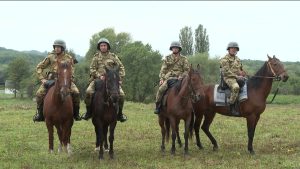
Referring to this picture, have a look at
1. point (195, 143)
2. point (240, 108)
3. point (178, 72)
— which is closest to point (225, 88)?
point (240, 108)

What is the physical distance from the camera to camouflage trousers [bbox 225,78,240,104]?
1184 cm

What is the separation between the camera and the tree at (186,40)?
82062 millimetres

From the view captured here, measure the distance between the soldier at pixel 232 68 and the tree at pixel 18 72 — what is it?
61762 millimetres

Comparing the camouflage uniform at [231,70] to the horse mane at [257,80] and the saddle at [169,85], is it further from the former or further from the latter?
the saddle at [169,85]

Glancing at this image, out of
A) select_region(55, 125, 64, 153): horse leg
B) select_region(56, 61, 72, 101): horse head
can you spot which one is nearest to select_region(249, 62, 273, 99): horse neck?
select_region(56, 61, 72, 101): horse head

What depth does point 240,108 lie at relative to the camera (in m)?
12.1

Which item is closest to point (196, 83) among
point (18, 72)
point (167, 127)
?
point (167, 127)

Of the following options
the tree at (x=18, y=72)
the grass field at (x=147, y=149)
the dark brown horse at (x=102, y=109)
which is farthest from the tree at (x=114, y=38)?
the dark brown horse at (x=102, y=109)

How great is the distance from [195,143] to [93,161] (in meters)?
4.67

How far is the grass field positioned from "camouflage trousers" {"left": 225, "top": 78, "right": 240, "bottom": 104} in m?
1.67

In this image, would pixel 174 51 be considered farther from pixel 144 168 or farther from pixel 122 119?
pixel 144 168

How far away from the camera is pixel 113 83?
9.97m

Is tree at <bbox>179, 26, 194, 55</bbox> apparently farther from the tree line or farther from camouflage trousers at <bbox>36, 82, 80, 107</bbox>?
camouflage trousers at <bbox>36, 82, 80, 107</bbox>

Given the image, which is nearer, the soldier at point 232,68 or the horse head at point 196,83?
the horse head at point 196,83
